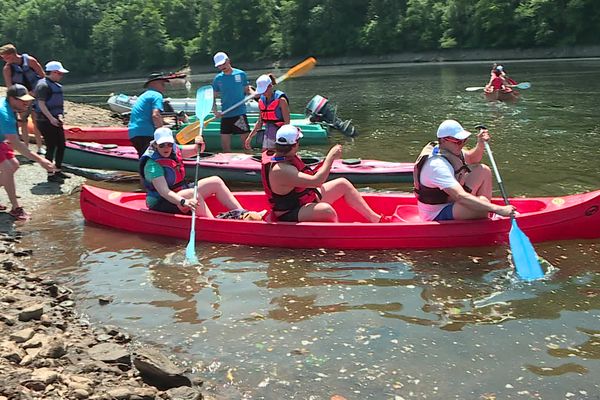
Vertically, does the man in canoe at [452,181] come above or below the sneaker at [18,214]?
above

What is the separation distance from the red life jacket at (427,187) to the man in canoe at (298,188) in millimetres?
582

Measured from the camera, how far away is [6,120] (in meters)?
6.27

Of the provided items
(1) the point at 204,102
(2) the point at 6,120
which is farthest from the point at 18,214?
(1) the point at 204,102

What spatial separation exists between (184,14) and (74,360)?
73.1m

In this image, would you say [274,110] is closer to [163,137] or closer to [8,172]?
[163,137]

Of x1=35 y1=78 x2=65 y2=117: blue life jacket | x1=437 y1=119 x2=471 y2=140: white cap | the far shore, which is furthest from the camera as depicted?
the far shore

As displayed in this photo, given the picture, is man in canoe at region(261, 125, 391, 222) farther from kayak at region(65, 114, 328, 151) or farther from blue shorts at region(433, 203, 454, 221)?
kayak at region(65, 114, 328, 151)

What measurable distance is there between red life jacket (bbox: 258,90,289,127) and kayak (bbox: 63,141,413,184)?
28.0 inches

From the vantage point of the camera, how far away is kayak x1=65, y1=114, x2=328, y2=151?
11.3m

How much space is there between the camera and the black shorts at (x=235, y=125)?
964 centimetres

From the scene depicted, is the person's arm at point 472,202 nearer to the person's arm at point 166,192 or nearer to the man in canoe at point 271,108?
the person's arm at point 166,192

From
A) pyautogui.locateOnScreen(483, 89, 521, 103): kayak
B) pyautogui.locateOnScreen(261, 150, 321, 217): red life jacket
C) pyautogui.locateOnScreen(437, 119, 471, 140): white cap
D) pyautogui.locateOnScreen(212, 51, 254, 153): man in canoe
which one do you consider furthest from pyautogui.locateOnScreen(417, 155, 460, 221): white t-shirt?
pyautogui.locateOnScreen(483, 89, 521, 103): kayak

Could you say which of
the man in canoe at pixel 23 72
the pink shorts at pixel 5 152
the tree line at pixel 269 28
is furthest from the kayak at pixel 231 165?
the tree line at pixel 269 28

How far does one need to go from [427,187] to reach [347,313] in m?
1.52
